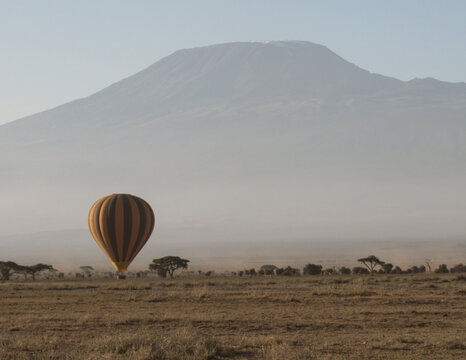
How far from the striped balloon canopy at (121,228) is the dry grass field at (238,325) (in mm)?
9165

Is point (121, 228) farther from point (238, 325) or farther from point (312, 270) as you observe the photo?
point (238, 325)

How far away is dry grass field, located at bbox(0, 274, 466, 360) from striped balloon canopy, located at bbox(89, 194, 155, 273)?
9.17m

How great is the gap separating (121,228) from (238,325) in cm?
2482

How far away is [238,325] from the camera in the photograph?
23.5m

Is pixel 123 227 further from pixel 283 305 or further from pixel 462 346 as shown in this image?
pixel 462 346

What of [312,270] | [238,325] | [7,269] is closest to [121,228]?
[312,270]

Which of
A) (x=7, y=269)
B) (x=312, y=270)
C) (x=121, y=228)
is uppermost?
(x=121, y=228)

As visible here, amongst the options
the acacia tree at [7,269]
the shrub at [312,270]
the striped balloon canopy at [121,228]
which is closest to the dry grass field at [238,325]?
the striped balloon canopy at [121,228]

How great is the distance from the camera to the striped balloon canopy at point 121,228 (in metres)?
47.4

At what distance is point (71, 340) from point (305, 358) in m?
6.46

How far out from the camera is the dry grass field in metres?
18.3

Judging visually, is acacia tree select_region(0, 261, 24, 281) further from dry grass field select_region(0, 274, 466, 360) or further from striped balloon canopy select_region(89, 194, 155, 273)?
dry grass field select_region(0, 274, 466, 360)

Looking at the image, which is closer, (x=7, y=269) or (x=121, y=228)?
(x=121, y=228)

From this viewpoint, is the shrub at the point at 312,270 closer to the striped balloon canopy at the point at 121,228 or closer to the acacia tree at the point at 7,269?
the striped balloon canopy at the point at 121,228
